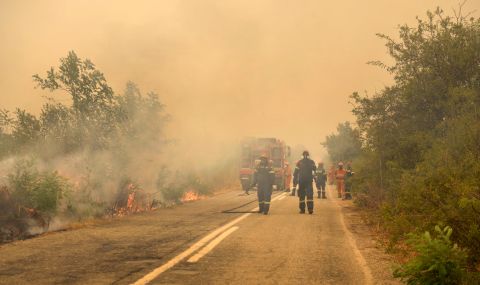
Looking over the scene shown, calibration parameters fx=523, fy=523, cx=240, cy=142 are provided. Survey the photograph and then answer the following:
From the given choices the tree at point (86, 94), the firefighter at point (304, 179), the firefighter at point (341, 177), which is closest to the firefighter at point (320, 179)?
the firefighter at point (341, 177)

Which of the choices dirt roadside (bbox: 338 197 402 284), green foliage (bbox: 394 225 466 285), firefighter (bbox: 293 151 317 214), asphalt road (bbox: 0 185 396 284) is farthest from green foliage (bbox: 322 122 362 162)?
green foliage (bbox: 394 225 466 285)

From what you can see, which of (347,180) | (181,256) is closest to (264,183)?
(347,180)

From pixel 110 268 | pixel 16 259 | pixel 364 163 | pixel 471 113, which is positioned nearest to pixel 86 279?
pixel 110 268

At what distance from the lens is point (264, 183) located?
639 inches

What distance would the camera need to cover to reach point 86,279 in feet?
21.8

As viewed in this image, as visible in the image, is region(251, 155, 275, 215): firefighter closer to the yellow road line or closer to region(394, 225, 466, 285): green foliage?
the yellow road line

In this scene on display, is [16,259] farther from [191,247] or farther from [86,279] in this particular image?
[191,247]

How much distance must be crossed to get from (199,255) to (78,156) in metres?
9.08

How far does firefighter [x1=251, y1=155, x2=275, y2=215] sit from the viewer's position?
52.7 feet

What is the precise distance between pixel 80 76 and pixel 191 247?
10.7 metres

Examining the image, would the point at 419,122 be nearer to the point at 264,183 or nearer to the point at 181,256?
the point at 264,183

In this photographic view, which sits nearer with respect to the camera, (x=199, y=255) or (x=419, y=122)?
(x=199, y=255)

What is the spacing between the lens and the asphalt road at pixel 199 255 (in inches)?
268

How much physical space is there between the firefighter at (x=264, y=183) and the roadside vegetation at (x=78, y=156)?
3960 millimetres
